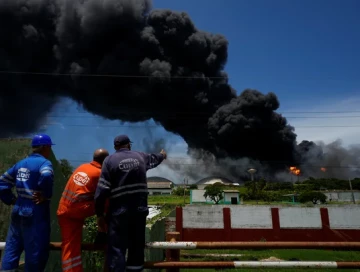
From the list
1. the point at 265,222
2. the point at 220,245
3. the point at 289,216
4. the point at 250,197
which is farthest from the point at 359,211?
the point at 220,245

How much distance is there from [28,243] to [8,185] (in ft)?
1.88

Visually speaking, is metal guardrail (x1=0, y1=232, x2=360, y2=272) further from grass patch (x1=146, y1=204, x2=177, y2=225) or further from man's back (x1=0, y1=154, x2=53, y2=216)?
grass patch (x1=146, y1=204, x2=177, y2=225)

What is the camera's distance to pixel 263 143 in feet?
149

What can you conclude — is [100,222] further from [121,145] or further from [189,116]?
[189,116]

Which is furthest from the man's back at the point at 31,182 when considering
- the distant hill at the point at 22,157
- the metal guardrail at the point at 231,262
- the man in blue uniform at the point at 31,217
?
the distant hill at the point at 22,157

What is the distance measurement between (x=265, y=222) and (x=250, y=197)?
1635 cm

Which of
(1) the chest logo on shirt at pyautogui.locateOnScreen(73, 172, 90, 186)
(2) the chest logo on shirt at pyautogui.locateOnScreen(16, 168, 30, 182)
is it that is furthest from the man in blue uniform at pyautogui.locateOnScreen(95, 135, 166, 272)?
(2) the chest logo on shirt at pyautogui.locateOnScreen(16, 168, 30, 182)

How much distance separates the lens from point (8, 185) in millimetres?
2664

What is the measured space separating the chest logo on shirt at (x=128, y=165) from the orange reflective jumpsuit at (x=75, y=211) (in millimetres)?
329

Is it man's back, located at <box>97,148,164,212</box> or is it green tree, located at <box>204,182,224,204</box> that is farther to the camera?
green tree, located at <box>204,182,224,204</box>

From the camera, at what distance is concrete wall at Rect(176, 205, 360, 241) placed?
20672 millimetres

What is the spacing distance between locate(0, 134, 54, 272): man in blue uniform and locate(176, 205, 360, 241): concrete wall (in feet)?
60.6

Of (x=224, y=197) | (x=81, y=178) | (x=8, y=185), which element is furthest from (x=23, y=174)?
(x=224, y=197)

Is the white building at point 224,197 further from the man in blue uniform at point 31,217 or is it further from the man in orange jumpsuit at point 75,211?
the man in blue uniform at point 31,217
